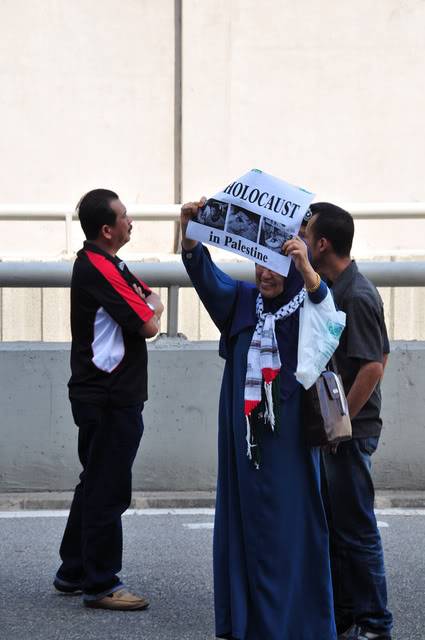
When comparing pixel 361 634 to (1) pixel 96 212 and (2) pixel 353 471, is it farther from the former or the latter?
(1) pixel 96 212

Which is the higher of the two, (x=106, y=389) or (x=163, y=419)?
(x=106, y=389)

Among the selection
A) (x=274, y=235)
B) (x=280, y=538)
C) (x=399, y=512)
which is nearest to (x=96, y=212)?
(x=274, y=235)

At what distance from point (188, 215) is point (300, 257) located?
1.53ft

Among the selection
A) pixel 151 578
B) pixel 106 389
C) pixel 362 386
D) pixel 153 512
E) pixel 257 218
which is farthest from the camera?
pixel 153 512

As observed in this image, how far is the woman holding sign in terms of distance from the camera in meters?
4.57

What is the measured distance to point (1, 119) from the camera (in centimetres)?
1616

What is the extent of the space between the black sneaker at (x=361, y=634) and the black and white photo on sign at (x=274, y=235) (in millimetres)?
1562

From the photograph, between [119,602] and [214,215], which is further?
[119,602]

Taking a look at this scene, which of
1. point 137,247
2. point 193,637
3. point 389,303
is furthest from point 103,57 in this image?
point 193,637

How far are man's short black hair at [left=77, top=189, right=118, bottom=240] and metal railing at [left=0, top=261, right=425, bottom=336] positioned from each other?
182 cm

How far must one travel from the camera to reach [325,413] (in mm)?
4516

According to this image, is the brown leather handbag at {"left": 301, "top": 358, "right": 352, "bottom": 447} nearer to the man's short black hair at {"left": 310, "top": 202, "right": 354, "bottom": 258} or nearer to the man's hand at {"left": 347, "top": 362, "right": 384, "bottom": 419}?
the man's hand at {"left": 347, "top": 362, "right": 384, "bottom": 419}

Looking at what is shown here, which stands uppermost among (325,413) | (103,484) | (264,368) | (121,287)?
(121,287)

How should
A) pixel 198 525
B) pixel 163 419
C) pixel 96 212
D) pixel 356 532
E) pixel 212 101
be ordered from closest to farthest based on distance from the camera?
pixel 356 532 → pixel 96 212 → pixel 198 525 → pixel 163 419 → pixel 212 101
